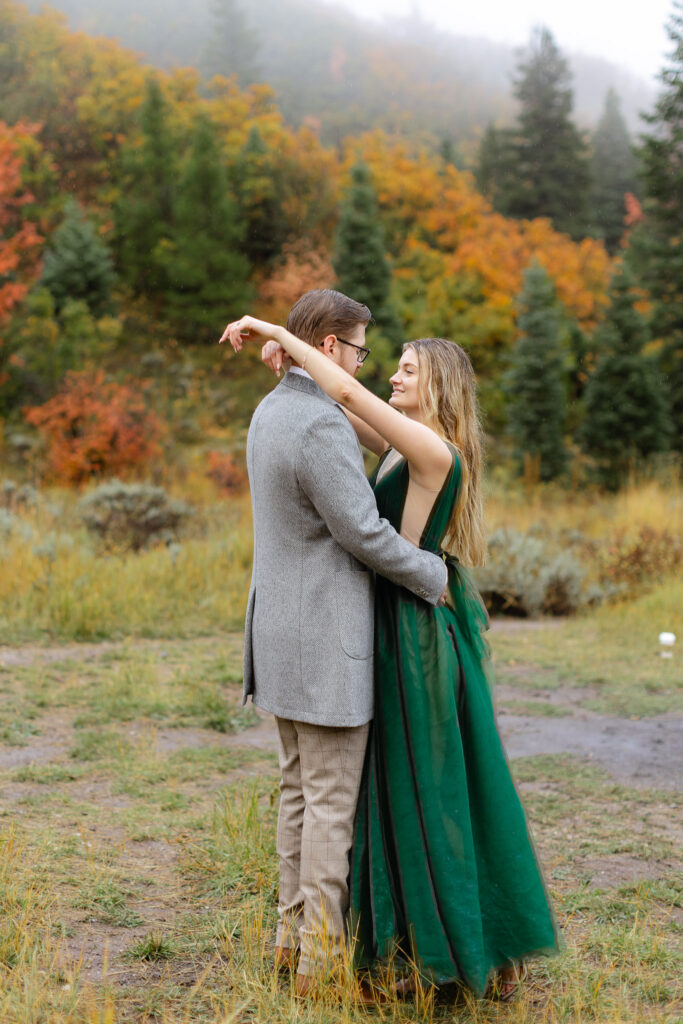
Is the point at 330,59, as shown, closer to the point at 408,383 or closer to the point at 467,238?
the point at 467,238

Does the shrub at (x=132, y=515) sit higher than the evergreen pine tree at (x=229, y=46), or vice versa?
the evergreen pine tree at (x=229, y=46)

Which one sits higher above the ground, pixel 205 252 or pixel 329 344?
pixel 205 252

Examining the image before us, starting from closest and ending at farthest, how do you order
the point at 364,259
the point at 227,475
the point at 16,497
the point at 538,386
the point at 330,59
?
the point at 16,497 < the point at 227,475 < the point at 538,386 < the point at 364,259 < the point at 330,59

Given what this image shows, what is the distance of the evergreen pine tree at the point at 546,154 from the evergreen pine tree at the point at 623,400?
11187 mm

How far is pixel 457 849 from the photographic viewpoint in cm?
250

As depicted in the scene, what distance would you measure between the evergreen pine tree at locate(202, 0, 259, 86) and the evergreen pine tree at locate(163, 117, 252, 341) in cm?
2014

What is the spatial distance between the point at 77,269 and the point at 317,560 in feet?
60.9

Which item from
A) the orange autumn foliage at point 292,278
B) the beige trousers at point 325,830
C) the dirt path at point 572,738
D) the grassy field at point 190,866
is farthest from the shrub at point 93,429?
the beige trousers at point 325,830

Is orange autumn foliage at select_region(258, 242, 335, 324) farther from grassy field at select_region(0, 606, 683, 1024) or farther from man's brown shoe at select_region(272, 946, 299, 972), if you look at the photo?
man's brown shoe at select_region(272, 946, 299, 972)

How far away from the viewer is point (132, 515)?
9.85m

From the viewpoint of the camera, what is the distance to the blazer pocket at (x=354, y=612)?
2.47 m

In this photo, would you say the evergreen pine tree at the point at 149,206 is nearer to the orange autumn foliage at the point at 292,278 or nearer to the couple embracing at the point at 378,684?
the orange autumn foliage at the point at 292,278

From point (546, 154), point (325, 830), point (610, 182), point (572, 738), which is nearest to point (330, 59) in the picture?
point (610, 182)

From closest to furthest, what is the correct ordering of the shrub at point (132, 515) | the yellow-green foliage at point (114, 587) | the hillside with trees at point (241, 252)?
the yellow-green foliage at point (114, 587), the shrub at point (132, 515), the hillside with trees at point (241, 252)
